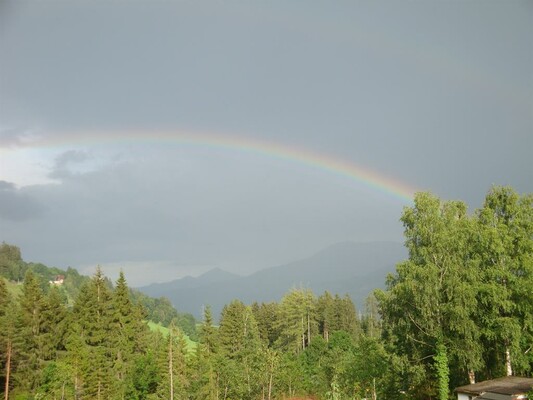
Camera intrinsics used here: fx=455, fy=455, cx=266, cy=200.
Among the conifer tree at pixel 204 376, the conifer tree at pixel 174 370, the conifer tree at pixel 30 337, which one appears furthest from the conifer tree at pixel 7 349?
the conifer tree at pixel 204 376

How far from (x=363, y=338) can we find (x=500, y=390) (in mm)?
19587

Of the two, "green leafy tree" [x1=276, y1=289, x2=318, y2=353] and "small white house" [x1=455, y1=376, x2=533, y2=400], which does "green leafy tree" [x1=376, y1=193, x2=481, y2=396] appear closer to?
"small white house" [x1=455, y1=376, x2=533, y2=400]

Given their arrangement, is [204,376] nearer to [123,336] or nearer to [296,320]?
[123,336]

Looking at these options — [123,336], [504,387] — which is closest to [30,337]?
[123,336]

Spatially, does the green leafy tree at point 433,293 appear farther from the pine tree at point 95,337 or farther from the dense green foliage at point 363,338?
the pine tree at point 95,337

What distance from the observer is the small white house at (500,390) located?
84.1 ft

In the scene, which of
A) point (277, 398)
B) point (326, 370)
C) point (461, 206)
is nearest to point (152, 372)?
point (277, 398)

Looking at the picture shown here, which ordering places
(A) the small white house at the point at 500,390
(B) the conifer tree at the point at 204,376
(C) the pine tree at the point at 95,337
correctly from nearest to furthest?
(A) the small white house at the point at 500,390, (B) the conifer tree at the point at 204,376, (C) the pine tree at the point at 95,337

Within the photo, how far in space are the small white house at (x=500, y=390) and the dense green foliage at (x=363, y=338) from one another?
94.7 inches

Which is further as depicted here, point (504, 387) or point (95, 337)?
point (95, 337)

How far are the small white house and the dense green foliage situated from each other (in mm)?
2405

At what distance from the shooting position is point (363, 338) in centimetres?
4559

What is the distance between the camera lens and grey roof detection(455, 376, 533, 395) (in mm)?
26203

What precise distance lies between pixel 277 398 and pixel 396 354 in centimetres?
2043
